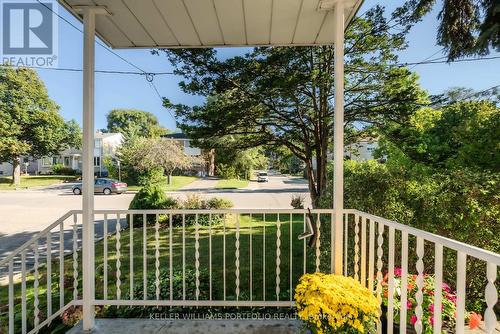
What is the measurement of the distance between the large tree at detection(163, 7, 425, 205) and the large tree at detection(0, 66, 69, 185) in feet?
71.6

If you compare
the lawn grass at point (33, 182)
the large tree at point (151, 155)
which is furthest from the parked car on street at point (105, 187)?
the lawn grass at point (33, 182)

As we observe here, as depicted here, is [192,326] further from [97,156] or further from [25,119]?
[97,156]

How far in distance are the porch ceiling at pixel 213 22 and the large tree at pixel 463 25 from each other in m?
2.66

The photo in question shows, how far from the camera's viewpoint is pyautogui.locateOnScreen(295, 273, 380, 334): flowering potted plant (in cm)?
151

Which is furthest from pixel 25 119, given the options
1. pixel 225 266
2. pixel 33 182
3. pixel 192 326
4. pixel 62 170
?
pixel 192 326

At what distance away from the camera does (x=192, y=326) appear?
7.14 feet

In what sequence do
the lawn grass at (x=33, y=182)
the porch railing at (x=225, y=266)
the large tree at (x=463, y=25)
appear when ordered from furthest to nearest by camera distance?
the lawn grass at (x=33, y=182) < the large tree at (x=463, y=25) < the porch railing at (x=225, y=266)

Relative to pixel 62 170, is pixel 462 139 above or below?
above

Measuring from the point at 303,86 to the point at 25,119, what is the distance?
2445 centimetres

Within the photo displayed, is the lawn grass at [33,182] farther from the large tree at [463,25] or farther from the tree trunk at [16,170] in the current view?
the large tree at [463,25]

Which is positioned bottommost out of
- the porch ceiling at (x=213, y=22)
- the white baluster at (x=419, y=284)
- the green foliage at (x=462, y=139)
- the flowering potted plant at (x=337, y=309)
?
the flowering potted plant at (x=337, y=309)

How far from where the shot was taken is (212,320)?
2.26 m

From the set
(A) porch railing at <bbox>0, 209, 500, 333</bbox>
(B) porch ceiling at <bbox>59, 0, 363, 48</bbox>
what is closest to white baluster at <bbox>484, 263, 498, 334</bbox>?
(A) porch railing at <bbox>0, 209, 500, 333</bbox>

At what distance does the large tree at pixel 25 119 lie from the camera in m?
21.0
